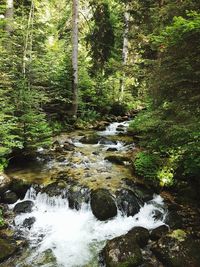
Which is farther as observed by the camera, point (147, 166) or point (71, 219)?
point (147, 166)

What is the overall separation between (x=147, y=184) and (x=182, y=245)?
2947mm

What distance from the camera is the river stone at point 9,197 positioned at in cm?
819

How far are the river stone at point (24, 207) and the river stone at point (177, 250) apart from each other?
3687 mm

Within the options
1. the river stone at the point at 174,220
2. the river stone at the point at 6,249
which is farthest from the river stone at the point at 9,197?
the river stone at the point at 174,220

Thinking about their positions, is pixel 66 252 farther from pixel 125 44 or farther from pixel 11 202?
pixel 125 44

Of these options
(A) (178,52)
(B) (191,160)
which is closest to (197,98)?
Answer: (A) (178,52)

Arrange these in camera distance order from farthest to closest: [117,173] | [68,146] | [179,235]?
1. [68,146]
2. [117,173]
3. [179,235]

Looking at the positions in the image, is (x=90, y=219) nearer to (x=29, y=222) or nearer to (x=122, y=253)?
(x=29, y=222)

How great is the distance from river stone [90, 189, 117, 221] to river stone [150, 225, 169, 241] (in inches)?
48.8

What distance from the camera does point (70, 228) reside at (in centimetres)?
750

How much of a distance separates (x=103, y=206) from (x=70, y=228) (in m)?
1.06

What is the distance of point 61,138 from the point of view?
14.1 metres

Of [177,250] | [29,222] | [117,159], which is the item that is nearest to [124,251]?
[177,250]

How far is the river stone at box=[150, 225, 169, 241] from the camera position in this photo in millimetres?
6863
